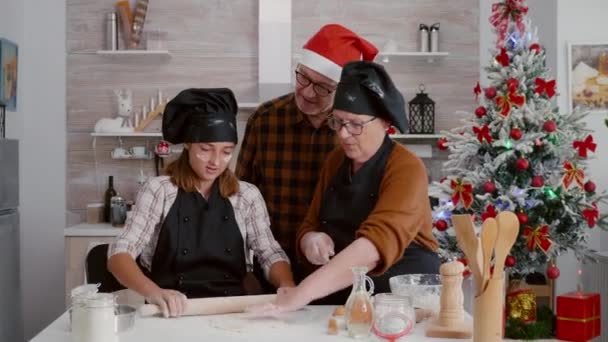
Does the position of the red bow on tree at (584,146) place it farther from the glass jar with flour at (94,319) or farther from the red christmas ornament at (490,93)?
the glass jar with flour at (94,319)

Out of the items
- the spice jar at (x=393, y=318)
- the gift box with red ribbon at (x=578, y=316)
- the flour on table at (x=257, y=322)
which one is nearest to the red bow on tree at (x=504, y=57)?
the gift box with red ribbon at (x=578, y=316)

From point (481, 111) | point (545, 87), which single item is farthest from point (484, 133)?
point (545, 87)

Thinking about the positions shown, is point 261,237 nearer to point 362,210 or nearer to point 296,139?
point 362,210

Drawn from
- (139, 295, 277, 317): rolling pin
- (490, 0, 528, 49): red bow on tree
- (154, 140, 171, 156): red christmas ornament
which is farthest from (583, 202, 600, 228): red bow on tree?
(139, 295, 277, 317): rolling pin

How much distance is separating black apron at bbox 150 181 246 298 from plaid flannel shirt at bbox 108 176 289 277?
29 mm

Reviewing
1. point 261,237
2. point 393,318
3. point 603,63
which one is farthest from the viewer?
point 603,63

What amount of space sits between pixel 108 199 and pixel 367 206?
337cm

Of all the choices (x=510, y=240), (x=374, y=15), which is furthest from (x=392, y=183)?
(x=374, y=15)

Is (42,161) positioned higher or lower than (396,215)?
higher

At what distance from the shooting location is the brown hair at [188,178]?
2.51 metres

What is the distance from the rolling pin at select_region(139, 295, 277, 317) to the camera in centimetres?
212

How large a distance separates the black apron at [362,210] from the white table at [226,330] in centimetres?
27

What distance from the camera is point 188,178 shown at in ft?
8.25

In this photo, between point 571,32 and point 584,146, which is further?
point 571,32
